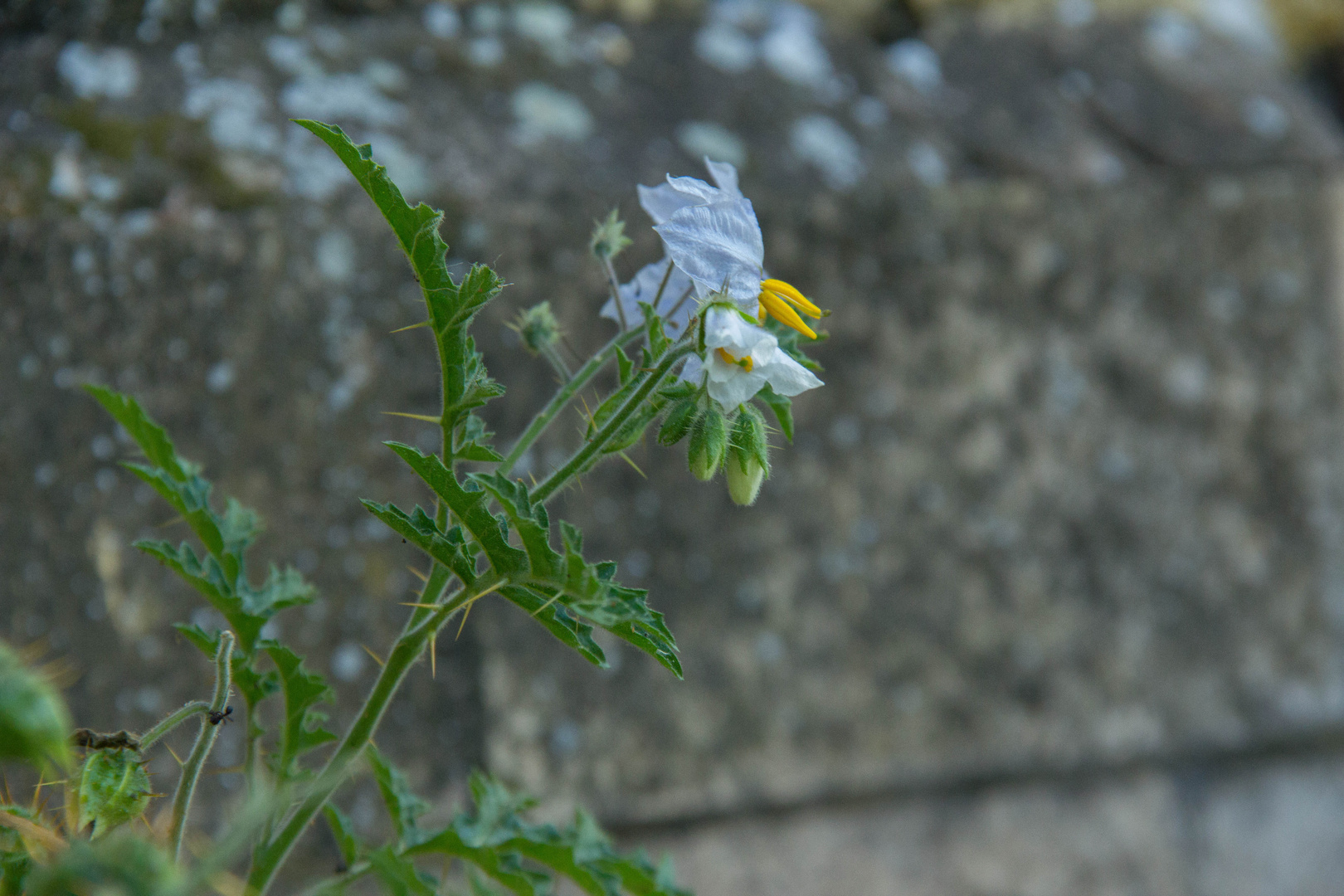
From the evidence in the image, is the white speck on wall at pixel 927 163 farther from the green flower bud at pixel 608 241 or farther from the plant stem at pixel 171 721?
the plant stem at pixel 171 721

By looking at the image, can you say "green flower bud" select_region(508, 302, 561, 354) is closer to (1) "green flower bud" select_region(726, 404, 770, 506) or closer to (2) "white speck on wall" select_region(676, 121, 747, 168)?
(1) "green flower bud" select_region(726, 404, 770, 506)

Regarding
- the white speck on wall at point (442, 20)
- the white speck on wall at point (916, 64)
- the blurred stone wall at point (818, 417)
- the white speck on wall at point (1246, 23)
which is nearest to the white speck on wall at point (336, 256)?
the blurred stone wall at point (818, 417)

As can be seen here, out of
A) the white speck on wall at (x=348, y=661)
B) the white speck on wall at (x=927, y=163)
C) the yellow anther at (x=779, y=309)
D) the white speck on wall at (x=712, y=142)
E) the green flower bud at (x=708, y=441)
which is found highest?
the yellow anther at (x=779, y=309)

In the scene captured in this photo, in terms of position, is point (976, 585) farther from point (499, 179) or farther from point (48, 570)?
point (48, 570)

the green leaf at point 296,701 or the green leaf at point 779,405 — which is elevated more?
the green leaf at point 779,405

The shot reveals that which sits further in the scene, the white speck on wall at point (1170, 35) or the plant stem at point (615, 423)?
the white speck on wall at point (1170, 35)

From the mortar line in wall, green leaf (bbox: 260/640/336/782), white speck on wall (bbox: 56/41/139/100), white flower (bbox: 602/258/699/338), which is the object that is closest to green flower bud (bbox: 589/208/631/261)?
white flower (bbox: 602/258/699/338)
